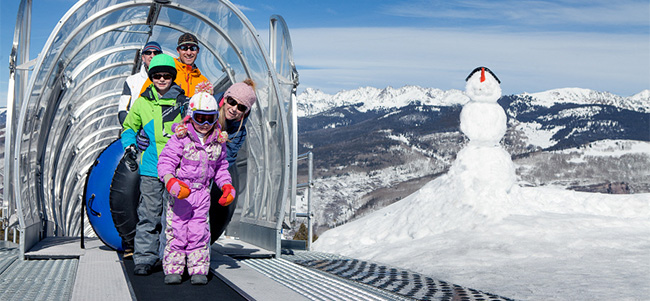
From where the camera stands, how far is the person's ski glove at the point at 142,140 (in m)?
6.17

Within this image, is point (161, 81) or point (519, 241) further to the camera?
point (519, 241)

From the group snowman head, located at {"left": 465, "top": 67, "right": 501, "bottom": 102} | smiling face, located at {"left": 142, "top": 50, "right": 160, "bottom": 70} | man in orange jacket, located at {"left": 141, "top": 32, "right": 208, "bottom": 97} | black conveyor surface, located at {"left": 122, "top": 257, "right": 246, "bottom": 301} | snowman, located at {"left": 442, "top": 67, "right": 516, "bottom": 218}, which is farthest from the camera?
snowman head, located at {"left": 465, "top": 67, "right": 501, "bottom": 102}

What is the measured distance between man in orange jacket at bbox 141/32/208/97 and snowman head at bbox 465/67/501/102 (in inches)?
583

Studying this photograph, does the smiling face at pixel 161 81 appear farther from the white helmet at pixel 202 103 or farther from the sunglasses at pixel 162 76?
the white helmet at pixel 202 103

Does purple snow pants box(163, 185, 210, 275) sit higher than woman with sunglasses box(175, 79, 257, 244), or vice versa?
woman with sunglasses box(175, 79, 257, 244)

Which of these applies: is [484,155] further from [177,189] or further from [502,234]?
[177,189]

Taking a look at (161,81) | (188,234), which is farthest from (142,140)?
(188,234)

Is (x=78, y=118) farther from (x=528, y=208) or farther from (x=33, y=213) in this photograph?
(x=528, y=208)

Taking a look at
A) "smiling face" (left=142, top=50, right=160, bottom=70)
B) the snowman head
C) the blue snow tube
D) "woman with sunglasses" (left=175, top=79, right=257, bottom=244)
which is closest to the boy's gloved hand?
"woman with sunglasses" (left=175, top=79, right=257, bottom=244)

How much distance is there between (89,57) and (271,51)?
2.63 metres

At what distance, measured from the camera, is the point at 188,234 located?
228 inches

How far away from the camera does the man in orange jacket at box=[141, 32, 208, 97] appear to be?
23.0ft

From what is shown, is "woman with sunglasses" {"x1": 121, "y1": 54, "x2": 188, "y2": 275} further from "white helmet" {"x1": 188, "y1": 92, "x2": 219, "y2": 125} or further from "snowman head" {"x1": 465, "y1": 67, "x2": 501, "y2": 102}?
"snowman head" {"x1": 465, "y1": 67, "x2": 501, "y2": 102}

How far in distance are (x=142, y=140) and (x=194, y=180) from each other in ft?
2.60
